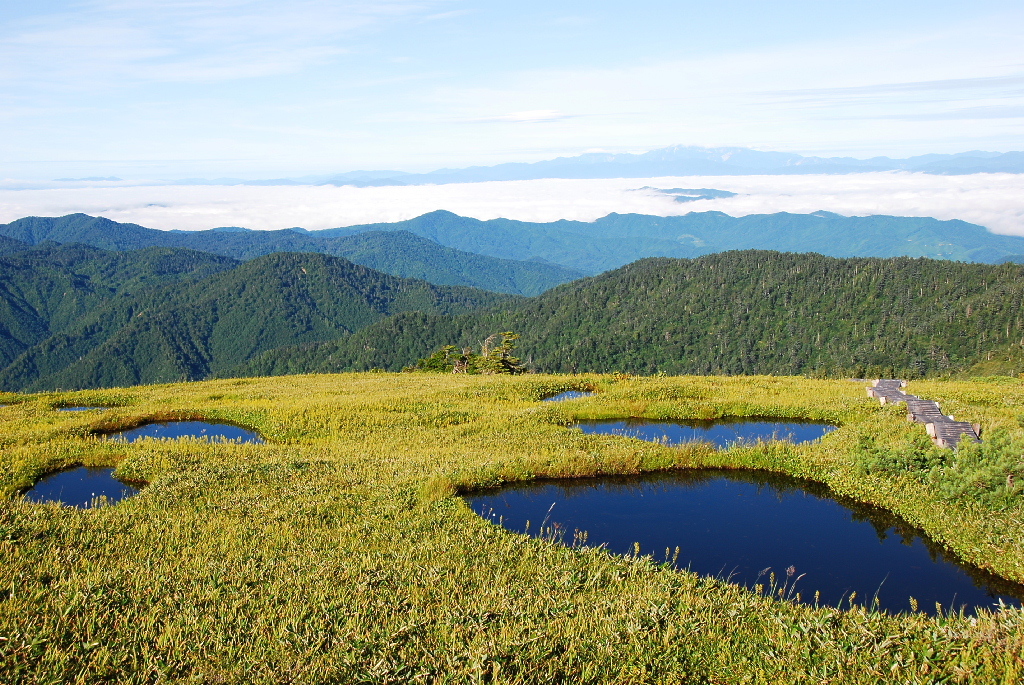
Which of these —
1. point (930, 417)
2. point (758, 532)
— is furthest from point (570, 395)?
point (758, 532)

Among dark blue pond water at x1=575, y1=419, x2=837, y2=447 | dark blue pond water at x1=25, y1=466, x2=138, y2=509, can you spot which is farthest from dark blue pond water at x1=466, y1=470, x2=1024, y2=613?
dark blue pond water at x1=25, y1=466, x2=138, y2=509

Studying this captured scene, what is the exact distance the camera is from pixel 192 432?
25.6 m

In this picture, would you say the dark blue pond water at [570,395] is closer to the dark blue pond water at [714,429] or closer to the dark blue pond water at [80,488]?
the dark blue pond water at [714,429]

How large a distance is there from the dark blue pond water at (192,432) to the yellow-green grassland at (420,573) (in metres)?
1.31

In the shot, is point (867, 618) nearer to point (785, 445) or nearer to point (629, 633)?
point (629, 633)

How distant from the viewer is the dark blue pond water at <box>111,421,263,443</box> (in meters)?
24.0

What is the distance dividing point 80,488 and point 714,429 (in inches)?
854

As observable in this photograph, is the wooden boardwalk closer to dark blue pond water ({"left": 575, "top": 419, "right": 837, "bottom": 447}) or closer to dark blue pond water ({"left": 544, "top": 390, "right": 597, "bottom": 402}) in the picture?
dark blue pond water ({"left": 575, "top": 419, "right": 837, "bottom": 447})

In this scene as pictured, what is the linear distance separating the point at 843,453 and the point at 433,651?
53.1ft

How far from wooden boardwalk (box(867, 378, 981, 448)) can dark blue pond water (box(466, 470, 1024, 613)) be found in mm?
4521

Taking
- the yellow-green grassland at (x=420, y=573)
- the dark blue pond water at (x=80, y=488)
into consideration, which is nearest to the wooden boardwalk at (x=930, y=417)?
the yellow-green grassland at (x=420, y=573)

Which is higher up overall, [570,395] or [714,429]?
[570,395]

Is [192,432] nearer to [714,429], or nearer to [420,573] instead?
[420,573]

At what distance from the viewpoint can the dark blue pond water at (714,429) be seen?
2424cm
